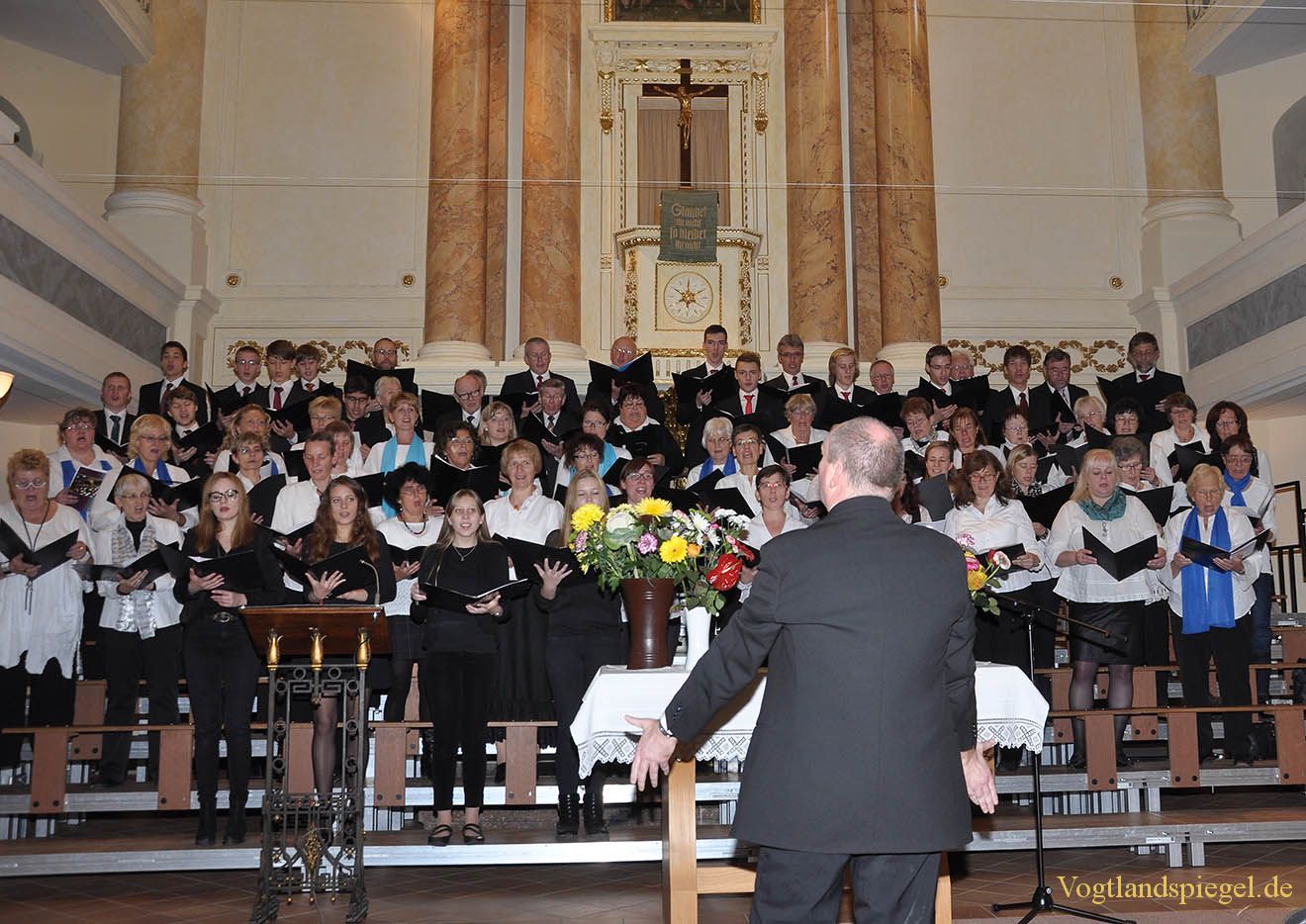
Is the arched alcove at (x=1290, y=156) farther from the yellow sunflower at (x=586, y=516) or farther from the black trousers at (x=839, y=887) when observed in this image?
the black trousers at (x=839, y=887)

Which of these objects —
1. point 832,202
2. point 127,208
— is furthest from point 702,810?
point 127,208

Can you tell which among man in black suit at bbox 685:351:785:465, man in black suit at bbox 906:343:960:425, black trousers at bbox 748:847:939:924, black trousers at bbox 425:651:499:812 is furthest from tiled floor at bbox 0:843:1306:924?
man in black suit at bbox 906:343:960:425

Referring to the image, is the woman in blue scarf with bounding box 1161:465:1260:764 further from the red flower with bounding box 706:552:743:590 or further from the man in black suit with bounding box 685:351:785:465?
the red flower with bounding box 706:552:743:590

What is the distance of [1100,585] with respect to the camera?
6391 mm

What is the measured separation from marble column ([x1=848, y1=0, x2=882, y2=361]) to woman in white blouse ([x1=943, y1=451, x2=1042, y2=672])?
19.8 ft

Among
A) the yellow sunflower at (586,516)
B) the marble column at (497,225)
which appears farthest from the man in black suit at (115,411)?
the marble column at (497,225)

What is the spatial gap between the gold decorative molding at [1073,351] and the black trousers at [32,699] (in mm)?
8875

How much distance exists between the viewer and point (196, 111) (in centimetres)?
1251

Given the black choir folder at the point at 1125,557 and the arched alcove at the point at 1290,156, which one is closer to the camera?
the black choir folder at the point at 1125,557

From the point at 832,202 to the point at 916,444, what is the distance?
4562 millimetres

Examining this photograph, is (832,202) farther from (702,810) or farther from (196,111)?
(702,810)

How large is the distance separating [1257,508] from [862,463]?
504 cm

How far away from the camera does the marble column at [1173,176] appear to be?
12.3m

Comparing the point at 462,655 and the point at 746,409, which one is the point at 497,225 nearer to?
the point at 746,409
